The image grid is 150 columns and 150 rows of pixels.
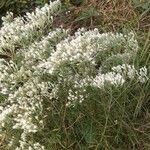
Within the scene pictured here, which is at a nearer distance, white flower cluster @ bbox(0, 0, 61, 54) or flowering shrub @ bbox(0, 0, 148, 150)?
flowering shrub @ bbox(0, 0, 148, 150)

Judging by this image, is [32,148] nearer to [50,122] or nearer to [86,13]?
[50,122]

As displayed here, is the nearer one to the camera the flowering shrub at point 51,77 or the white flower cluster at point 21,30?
the flowering shrub at point 51,77

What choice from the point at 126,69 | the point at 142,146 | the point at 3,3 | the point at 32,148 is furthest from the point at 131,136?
the point at 3,3

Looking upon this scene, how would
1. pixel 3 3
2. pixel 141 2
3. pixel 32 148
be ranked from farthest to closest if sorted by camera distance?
pixel 3 3
pixel 141 2
pixel 32 148

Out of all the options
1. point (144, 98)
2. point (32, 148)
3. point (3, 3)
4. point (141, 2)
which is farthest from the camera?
point (3, 3)

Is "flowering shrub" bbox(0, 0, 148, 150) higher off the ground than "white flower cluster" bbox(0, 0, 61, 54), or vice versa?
"white flower cluster" bbox(0, 0, 61, 54)

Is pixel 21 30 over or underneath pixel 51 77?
over

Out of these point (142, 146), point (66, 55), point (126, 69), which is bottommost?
point (142, 146)

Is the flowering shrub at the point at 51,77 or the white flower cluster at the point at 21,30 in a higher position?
the white flower cluster at the point at 21,30
